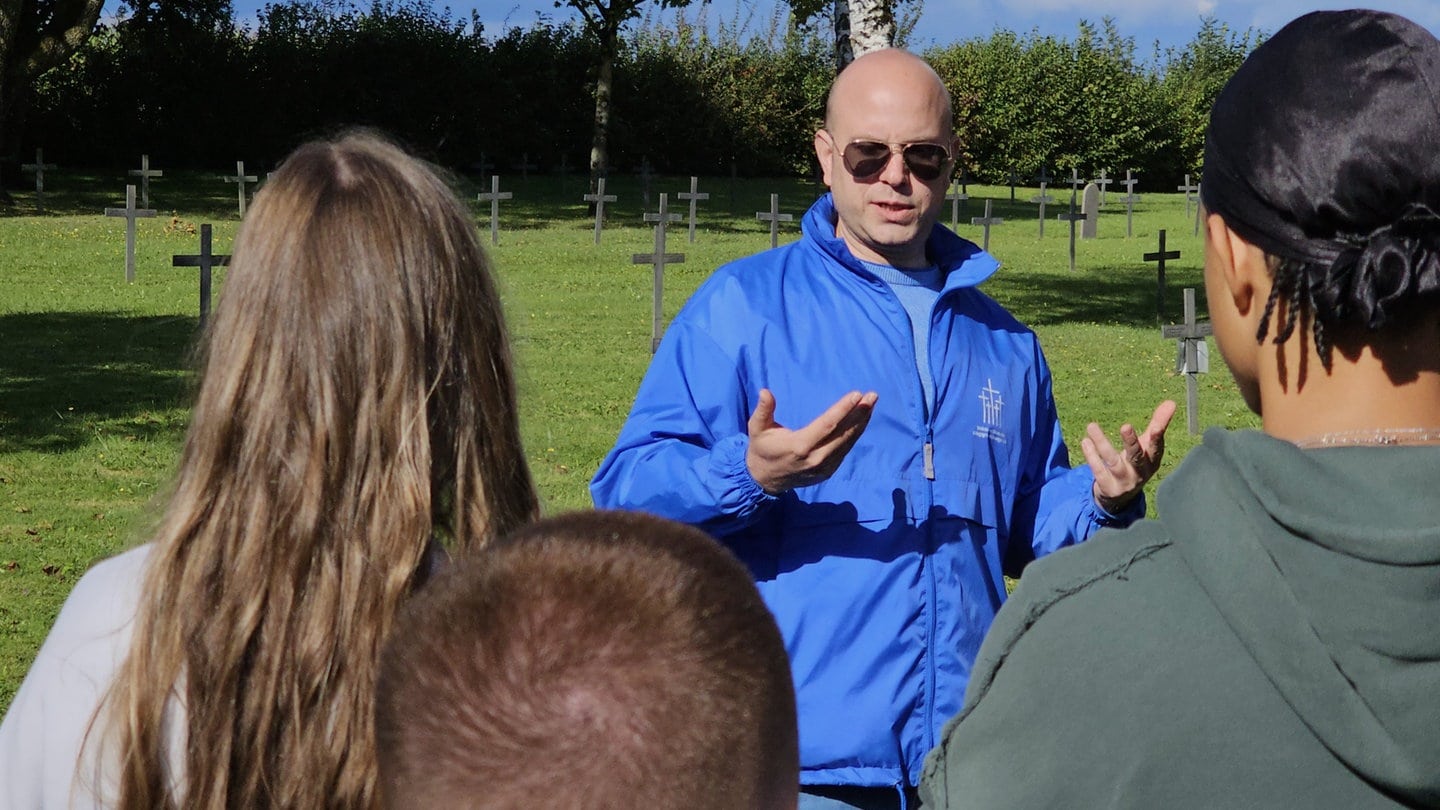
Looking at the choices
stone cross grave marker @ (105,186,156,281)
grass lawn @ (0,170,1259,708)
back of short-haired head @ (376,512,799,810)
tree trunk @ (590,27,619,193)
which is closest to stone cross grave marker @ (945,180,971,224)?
grass lawn @ (0,170,1259,708)

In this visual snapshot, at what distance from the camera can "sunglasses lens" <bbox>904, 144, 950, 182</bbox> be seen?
11.5 feet

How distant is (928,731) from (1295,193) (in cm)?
177

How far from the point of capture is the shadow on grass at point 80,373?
37.9 ft

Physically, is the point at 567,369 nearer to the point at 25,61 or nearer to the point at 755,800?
the point at 755,800

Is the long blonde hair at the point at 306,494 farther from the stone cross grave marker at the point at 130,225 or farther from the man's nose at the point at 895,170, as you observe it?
the stone cross grave marker at the point at 130,225

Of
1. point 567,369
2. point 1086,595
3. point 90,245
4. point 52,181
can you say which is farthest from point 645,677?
point 52,181

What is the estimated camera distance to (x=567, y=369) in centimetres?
1484

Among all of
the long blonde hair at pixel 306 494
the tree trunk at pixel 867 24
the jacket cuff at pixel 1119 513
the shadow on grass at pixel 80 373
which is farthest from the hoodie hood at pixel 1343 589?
the tree trunk at pixel 867 24

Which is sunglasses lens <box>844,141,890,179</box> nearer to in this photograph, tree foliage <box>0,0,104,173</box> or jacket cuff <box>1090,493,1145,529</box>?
jacket cuff <box>1090,493,1145,529</box>

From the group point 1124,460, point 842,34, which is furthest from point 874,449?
point 842,34

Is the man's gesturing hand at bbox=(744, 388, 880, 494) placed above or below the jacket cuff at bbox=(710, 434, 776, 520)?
above

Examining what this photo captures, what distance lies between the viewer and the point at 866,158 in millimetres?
3533

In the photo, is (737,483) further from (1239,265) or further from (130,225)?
(130,225)

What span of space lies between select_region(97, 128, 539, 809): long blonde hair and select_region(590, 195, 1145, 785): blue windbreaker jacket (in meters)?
1.15
